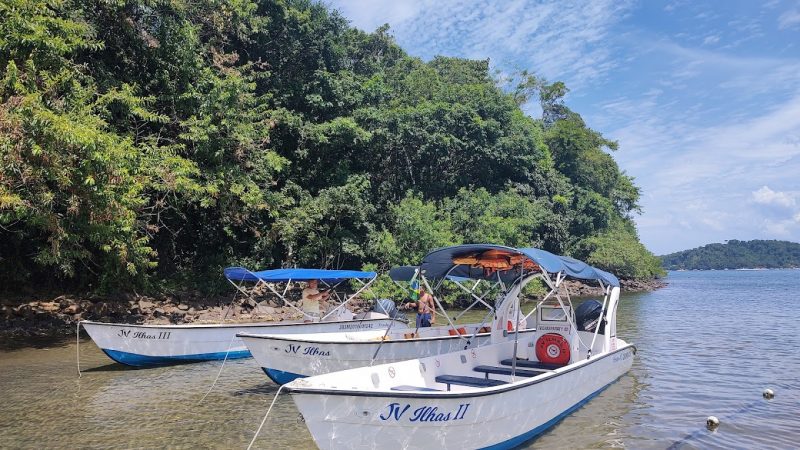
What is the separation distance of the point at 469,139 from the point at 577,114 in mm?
28691

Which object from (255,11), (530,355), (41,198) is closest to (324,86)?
(255,11)

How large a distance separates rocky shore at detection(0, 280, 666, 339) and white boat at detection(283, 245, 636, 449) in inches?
427

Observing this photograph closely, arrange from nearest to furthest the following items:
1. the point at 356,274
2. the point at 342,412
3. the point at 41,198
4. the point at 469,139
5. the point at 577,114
→ the point at 342,412
the point at 41,198
the point at 356,274
the point at 469,139
the point at 577,114

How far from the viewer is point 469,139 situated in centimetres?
3294

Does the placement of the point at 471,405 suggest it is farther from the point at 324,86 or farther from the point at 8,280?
the point at 324,86

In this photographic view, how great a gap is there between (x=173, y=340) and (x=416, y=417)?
8794mm

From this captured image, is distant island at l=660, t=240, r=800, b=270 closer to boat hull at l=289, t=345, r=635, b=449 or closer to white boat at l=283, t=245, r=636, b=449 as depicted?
white boat at l=283, t=245, r=636, b=449

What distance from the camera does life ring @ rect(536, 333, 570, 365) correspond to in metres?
9.34

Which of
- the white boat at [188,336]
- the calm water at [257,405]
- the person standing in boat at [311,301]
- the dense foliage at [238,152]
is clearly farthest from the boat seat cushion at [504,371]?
the dense foliage at [238,152]

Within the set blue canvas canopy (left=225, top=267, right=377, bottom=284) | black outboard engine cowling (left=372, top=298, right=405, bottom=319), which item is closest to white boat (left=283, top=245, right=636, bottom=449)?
blue canvas canopy (left=225, top=267, right=377, bottom=284)

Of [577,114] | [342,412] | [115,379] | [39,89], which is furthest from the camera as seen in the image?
[577,114]

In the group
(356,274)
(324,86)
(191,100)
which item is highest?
(324,86)

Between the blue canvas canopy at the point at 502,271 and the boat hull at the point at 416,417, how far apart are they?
2127 mm

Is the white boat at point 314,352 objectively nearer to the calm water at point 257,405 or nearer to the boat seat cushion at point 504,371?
the calm water at point 257,405
